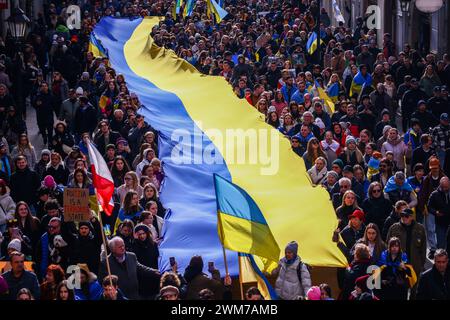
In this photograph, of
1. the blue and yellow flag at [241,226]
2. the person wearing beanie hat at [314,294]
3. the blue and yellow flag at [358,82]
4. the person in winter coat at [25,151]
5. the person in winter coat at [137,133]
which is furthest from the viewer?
the blue and yellow flag at [358,82]

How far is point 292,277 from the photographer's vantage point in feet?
49.2

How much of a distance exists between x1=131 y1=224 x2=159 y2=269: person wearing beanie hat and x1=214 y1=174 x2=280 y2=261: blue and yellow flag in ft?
5.34

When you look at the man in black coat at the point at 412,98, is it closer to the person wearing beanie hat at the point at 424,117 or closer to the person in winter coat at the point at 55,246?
the person wearing beanie hat at the point at 424,117

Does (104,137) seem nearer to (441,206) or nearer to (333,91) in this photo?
(333,91)

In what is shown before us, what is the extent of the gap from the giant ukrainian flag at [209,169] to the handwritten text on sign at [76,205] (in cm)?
105

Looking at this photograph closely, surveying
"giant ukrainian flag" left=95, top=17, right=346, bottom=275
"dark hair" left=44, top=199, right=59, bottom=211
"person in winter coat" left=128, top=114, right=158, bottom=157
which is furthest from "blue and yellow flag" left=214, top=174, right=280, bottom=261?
"person in winter coat" left=128, top=114, right=158, bottom=157

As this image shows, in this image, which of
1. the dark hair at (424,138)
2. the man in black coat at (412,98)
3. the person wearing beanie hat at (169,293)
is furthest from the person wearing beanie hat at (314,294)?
the man in black coat at (412,98)

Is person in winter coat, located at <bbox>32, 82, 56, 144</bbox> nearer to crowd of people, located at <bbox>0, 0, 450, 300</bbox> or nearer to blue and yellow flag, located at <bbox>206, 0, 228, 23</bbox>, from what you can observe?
crowd of people, located at <bbox>0, 0, 450, 300</bbox>

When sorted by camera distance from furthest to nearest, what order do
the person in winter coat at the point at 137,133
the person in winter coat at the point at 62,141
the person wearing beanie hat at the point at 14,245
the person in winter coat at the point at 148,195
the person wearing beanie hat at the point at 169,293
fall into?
the person in winter coat at the point at 62,141
the person in winter coat at the point at 137,133
the person in winter coat at the point at 148,195
the person wearing beanie hat at the point at 14,245
the person wearing beanie hat at the point at 169,293

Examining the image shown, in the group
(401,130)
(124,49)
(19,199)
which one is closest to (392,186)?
(19,199)

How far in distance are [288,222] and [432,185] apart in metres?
2.14

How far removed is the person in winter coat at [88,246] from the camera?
16031mm

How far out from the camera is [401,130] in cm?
2842

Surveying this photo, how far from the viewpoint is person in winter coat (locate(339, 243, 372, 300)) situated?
14852 mm
